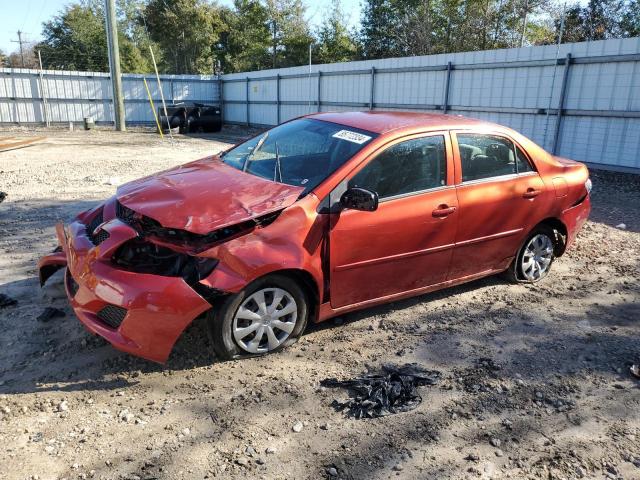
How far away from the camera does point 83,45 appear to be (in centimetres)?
4088

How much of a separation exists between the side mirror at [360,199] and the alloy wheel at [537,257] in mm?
2190

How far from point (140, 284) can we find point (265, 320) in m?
0.86

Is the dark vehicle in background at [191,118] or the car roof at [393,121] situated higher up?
the car roof at [393,121]

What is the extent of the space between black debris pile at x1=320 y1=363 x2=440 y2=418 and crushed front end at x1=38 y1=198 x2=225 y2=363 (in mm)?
1051

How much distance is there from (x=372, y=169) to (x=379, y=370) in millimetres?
1464

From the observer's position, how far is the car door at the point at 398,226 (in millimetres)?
3711

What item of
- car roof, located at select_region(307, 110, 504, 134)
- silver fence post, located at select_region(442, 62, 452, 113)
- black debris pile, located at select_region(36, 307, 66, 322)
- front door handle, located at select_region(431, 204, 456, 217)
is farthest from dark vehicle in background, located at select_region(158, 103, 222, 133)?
front door handle, located at select_region(431, 204, 456, 217)

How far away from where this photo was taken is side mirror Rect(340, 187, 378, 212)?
352 cm

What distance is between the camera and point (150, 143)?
1780cm

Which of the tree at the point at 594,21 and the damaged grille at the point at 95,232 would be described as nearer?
the damaged grille at the point at 95,232

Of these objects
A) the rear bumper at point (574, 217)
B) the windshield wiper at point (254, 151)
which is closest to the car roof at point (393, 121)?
the windshield wiper at point (254, 151)

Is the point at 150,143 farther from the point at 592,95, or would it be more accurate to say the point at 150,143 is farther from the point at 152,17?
the point at 152,17

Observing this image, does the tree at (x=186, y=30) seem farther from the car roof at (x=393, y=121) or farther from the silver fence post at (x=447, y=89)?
the car roof at (x=393, y=121)

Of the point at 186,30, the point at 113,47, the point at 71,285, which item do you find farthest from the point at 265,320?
the point at 186,30
